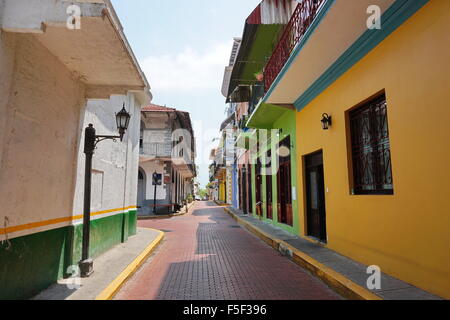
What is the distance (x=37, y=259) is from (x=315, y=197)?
21.9 feet

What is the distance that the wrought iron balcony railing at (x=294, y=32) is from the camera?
19.3 feet

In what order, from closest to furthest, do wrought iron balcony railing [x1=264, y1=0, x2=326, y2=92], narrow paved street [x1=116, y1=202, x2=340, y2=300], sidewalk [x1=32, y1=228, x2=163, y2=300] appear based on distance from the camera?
sidewalk [x1=32, y1=228, x2=163, y2=300] → narrow paved street [x1=116, y1=202, x2=340, y2=300] → wrought iron balcony railing [x1=264, y1=0, x2=326, y2=92]

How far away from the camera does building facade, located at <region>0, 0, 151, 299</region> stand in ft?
11.0

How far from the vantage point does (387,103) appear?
4.74 m

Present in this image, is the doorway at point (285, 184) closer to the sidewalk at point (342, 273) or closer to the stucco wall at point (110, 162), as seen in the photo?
the sidewalk at point (342, 273)

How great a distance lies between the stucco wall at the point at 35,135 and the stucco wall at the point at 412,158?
541 centimetres

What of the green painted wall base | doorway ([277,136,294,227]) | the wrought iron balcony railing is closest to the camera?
the green painted wall base

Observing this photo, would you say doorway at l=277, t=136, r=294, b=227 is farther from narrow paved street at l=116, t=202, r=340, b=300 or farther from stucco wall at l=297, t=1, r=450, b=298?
stucco wall at l=297, t=1, r=450, b=298

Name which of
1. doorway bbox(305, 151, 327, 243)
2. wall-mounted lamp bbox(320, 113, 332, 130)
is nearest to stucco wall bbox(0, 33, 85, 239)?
wall-mounted lamp bbox(320, 113, 332, 130)

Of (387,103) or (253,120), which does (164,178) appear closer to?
(253,120)

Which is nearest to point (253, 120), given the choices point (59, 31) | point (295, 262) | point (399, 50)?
point (295, 262)

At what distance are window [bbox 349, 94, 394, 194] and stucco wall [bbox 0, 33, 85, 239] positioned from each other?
557 centimetres

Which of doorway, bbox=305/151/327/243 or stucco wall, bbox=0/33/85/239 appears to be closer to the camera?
stucco wall, bbox=0/33/85/239
